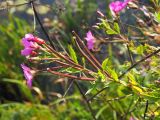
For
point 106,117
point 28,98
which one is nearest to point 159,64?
point 106,117

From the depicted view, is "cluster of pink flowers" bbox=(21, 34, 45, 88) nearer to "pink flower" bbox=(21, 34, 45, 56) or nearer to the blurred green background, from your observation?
"pink flower" bbox=(21, 34, 45, 56)

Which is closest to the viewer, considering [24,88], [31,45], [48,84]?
[31,45]

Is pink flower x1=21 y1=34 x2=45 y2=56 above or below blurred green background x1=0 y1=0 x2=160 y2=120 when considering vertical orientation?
above

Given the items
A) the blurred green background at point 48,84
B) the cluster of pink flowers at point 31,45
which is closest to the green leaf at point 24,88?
the blurred green background at point 48,84

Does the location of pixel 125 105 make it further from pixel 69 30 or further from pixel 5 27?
pixel 5 27

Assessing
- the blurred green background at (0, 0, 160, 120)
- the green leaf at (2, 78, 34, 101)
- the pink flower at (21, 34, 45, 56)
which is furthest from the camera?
the green leaf at (2, 78, 34, 101)

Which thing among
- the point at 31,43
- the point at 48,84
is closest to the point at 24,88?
the point at 48,84

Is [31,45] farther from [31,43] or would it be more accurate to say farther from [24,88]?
[24,88]

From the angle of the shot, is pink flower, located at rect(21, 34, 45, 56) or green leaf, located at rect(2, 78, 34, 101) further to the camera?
green leaf, located at rect(2, 78, 34, 101)

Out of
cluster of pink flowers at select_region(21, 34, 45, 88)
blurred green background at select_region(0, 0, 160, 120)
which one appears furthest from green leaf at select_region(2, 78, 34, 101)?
cluster of pink flowers at select_region(21, 34, 45, 88)

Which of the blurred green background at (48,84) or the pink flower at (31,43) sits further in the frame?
the blurred green background at (48,84)

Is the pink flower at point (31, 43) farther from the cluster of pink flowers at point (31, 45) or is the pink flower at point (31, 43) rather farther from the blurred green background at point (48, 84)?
the blurred green background at point (48, 84)

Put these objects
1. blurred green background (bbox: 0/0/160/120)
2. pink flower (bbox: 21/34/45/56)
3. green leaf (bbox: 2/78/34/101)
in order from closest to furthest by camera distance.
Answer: pink flower (bbox: 21/34/45/56), blurred green background (bbox: 0/0/160/120), green leaf (bbox: 2/78/34/101)
